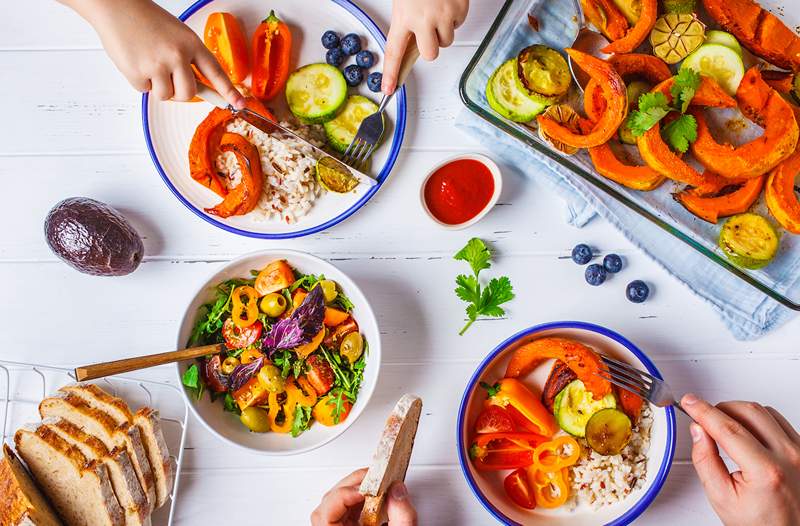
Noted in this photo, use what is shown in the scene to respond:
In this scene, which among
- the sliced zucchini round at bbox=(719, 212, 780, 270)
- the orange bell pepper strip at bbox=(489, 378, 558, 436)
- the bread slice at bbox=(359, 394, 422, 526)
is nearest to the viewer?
the bread slice at bbox=(359, 394, 422, 526)

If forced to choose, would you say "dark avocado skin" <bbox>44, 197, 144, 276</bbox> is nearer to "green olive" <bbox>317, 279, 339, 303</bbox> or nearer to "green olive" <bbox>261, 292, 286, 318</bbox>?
"green olive" <bbox>261, 292, 286, 318</bbox>

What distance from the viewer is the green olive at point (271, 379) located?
77.9 inches

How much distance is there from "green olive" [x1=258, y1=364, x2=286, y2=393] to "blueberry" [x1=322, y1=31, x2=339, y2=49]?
941 millimetres

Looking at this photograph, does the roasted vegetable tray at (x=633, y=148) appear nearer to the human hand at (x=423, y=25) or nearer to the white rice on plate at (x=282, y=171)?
the human hand at (x=423, y=25)

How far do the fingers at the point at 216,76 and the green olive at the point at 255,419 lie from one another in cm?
86

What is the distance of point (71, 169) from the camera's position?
2.15 meters

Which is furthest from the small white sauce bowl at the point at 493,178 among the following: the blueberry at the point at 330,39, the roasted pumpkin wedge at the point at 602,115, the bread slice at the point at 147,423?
the bread slice at the point at 147,423

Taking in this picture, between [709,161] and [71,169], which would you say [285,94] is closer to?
[71,169]

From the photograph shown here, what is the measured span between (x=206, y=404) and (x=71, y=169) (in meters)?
0.83

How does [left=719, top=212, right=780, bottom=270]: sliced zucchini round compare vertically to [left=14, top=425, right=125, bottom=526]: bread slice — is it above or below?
above


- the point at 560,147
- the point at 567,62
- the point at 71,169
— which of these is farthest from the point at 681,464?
the point at 71,169

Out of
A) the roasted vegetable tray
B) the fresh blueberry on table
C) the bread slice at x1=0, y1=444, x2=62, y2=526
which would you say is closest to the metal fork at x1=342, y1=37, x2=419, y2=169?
the roasted vegetable tray

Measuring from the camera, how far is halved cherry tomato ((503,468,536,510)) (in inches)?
80.6

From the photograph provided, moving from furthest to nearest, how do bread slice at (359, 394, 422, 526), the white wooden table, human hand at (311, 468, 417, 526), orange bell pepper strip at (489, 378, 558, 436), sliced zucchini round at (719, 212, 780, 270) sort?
1. the white wooden table
2. orange bell pepper strip at (489, 378, 558, 436)
3. sliced zucchini round at (719, 212, 780, 270)
4. human hand at (311, 468, 417, 526)
5. bread slice at (359, 394, 422, 526)
